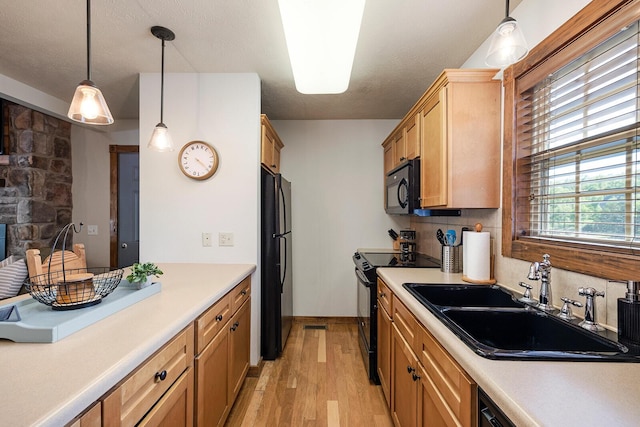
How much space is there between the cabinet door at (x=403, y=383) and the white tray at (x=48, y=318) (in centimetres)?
131

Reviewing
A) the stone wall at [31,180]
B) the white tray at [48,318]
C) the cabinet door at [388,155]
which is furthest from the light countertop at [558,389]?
the stone wall at [31,180]

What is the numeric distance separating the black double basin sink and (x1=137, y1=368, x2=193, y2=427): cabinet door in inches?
41.5

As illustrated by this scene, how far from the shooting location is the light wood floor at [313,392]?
6.19 feet

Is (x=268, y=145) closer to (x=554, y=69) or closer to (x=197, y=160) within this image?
(x=197, y=160)

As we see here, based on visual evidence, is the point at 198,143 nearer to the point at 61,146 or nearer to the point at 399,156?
the point at 399,156

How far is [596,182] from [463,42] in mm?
1296

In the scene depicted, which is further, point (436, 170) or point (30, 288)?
point (436, 170)

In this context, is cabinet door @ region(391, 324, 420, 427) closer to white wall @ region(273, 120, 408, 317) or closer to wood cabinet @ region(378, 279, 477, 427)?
wood cabinet @ region(378, 279, 477, 427)

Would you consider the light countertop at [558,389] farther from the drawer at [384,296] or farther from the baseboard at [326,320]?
the baseboard at [326,320]

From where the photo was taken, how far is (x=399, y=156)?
2.80 metres

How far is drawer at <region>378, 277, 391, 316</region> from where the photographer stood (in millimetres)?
1903

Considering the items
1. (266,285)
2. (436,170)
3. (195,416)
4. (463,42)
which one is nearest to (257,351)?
(266,285)

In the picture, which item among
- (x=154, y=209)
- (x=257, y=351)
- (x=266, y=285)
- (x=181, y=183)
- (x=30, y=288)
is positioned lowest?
(x=257, y=351)

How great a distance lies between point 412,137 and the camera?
2416 millimetres
